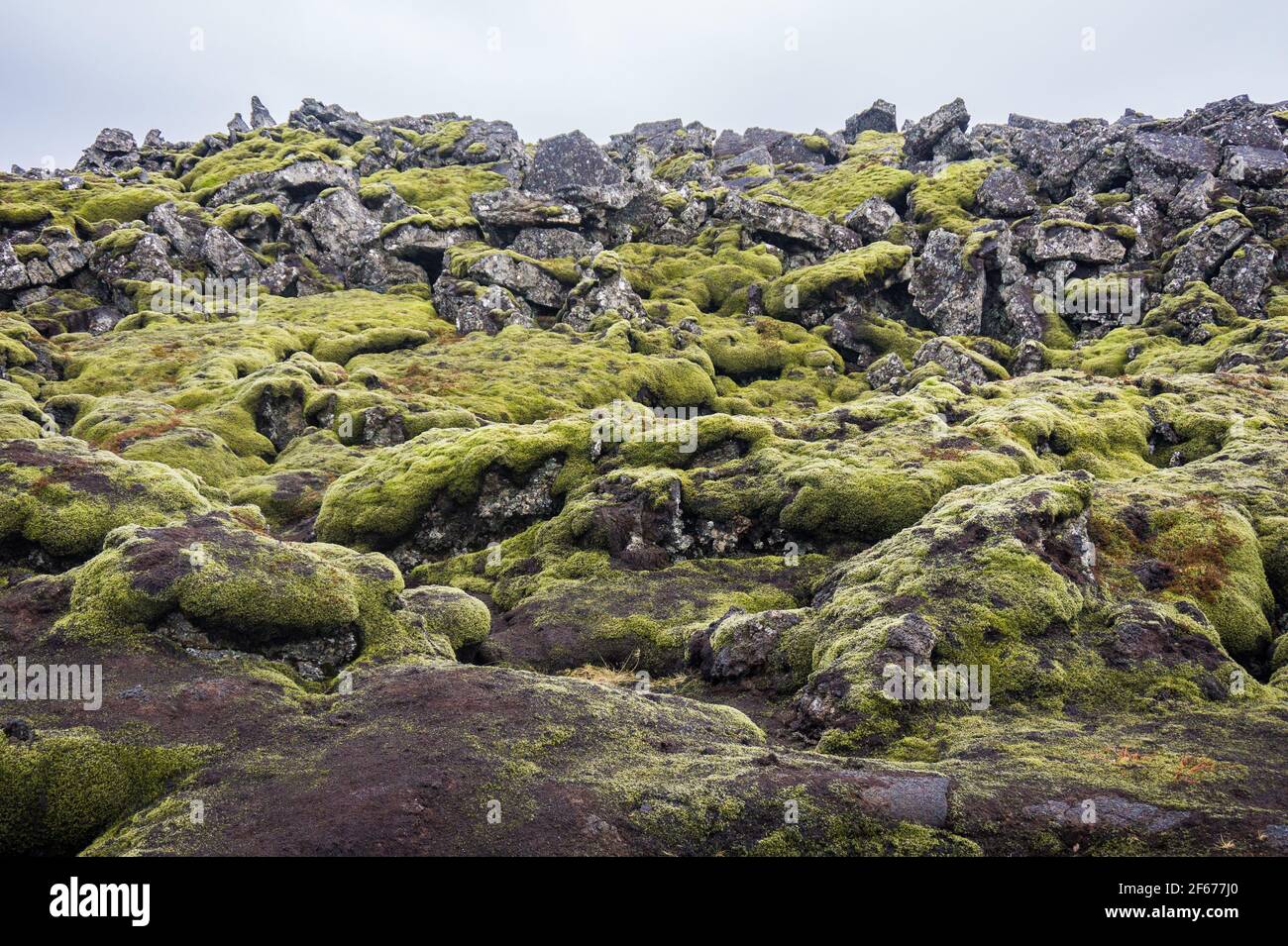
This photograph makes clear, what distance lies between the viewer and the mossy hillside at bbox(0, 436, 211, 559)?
1952cm

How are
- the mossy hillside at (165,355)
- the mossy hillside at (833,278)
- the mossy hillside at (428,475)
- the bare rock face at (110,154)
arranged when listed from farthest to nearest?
1. the bare rock face at (110,154)
2. the mossy hillside at (833,278)
3. the mossy hillside at (165,355)
4. the mossy hillside at (428,475)

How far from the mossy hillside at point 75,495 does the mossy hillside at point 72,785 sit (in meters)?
10.4

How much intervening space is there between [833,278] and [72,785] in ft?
256

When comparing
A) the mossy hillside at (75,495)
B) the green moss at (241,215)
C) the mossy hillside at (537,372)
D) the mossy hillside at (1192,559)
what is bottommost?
the mossy hillside at (1192,559)

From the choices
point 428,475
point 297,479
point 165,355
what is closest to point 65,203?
point 165,355

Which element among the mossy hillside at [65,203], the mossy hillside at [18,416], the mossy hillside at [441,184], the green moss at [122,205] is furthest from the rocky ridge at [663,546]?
the mossy hillside at [441,184]

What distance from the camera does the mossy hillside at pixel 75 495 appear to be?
19517mm

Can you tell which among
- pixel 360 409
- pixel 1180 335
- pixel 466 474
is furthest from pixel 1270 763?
pixel 1180 335

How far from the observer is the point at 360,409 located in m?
47.8

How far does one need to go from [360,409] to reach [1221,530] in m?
43.5

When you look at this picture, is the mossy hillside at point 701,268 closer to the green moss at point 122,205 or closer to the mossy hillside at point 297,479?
the mossy hillside at point 297,479

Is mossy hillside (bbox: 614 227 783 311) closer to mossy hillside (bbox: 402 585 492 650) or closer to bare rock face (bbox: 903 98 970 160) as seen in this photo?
bare rock face (bbox: 903 98 970 160)
